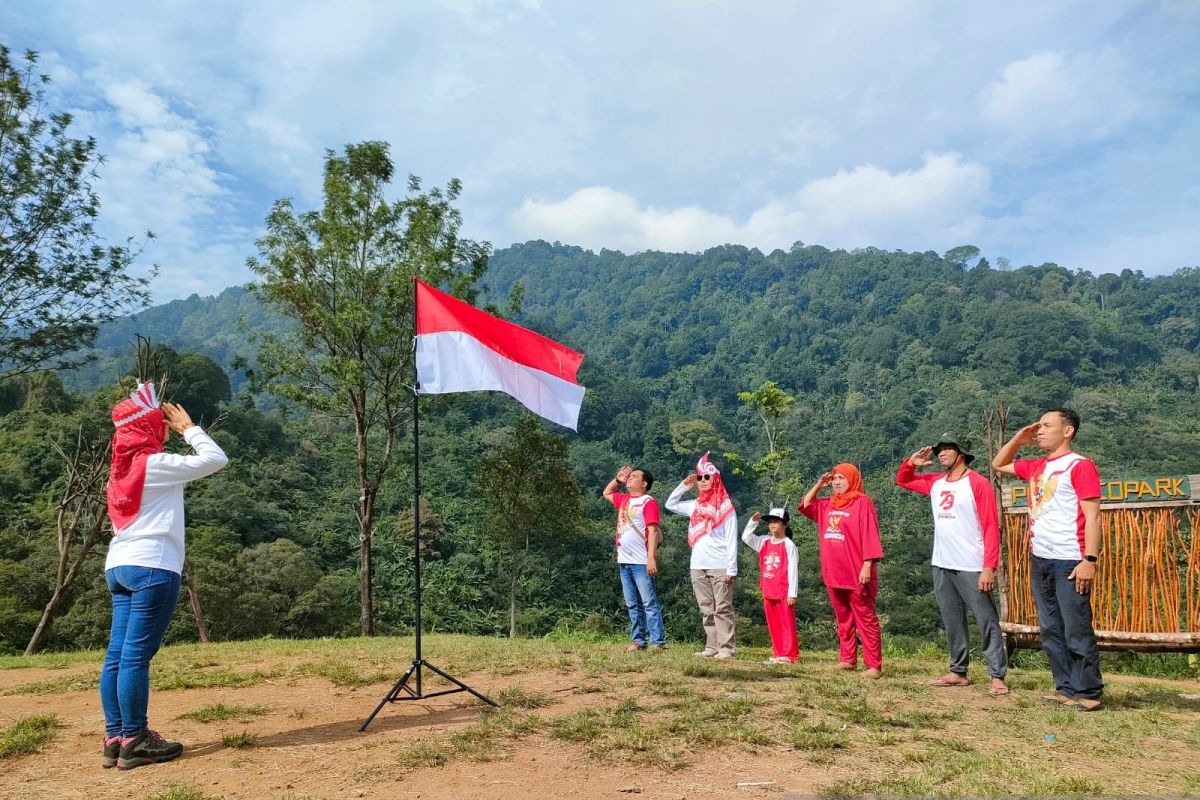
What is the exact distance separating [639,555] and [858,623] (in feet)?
7.38

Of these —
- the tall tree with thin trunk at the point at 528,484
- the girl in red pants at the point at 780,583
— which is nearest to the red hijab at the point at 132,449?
the girl in red pants at the point at 780,583

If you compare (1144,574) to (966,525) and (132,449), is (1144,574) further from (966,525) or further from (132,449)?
(132,449)

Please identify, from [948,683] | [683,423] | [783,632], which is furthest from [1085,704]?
[683,423]

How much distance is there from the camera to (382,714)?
5.39 metres

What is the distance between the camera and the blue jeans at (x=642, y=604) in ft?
27.2

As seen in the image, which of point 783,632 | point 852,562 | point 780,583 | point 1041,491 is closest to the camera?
point 1041,491

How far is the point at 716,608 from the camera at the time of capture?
26.5 ft

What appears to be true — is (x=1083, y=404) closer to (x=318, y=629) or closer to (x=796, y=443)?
(x=796, y=443)

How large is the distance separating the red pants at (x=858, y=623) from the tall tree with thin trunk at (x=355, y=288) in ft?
29.9

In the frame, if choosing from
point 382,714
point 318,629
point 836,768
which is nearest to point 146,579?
point 382,714

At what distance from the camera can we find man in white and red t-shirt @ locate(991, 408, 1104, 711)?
221 inches

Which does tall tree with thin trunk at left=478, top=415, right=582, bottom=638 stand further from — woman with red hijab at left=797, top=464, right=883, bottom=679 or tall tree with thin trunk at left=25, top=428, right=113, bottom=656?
woman with red hijab at left=797, top=464, right=883, bottom=679

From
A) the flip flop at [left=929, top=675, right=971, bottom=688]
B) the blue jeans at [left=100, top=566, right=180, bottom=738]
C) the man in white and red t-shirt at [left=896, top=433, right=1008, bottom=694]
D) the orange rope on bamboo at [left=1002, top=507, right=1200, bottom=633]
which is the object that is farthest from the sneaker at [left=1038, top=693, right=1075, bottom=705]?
the blue jeans at [left=100, top=566, right=180, bottom=738]

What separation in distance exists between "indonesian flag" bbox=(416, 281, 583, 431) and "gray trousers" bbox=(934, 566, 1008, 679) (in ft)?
11.2
